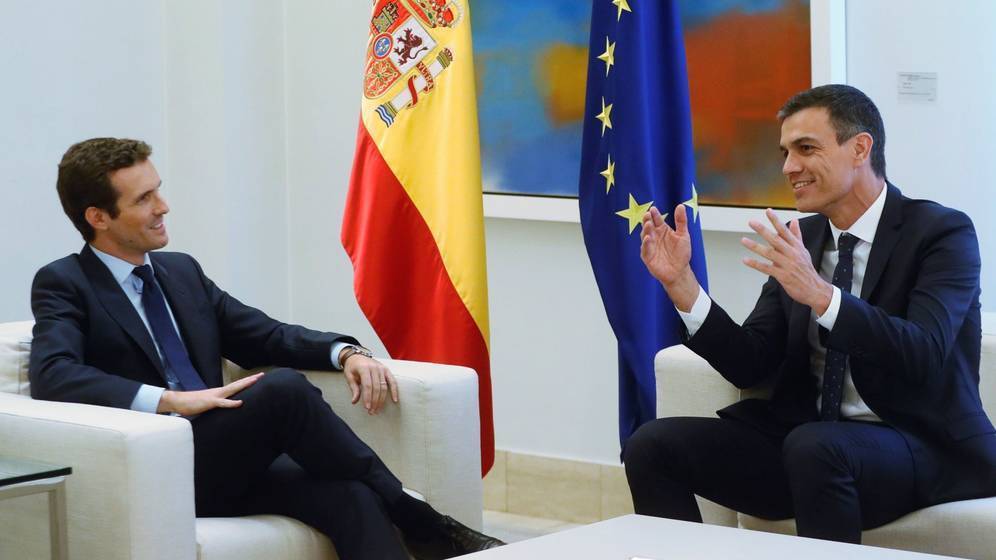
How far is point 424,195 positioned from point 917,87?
1.44m

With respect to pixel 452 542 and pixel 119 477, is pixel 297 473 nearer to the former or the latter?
pixel 452 542

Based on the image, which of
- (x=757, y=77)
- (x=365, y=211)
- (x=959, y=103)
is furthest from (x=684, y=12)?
(x=365, y=211)

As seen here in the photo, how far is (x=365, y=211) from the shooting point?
388 cm

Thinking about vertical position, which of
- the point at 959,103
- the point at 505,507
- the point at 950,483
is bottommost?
the point at 505,507

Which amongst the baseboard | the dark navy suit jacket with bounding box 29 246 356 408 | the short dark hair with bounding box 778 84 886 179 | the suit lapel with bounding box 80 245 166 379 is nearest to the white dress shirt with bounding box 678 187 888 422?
the short dark hair with bounding box 778 84 886 179

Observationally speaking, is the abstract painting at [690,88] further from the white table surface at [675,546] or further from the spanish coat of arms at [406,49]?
the white table surface at [675,546]

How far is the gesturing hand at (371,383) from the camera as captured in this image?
320 centimetres

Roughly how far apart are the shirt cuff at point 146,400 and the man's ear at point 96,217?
1.50ft

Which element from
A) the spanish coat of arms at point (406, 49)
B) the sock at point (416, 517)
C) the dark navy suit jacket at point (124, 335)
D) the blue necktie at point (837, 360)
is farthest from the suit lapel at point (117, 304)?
the blue necktie at point (837, 360)

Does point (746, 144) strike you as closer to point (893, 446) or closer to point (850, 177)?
point (850, 177)

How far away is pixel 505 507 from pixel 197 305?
176 cm

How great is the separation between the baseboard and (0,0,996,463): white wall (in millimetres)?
53

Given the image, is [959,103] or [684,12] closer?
[959,103]

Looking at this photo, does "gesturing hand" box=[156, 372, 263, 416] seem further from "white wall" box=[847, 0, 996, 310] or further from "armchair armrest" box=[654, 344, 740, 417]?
"white wall" box=[847, 0, 996, 310]
